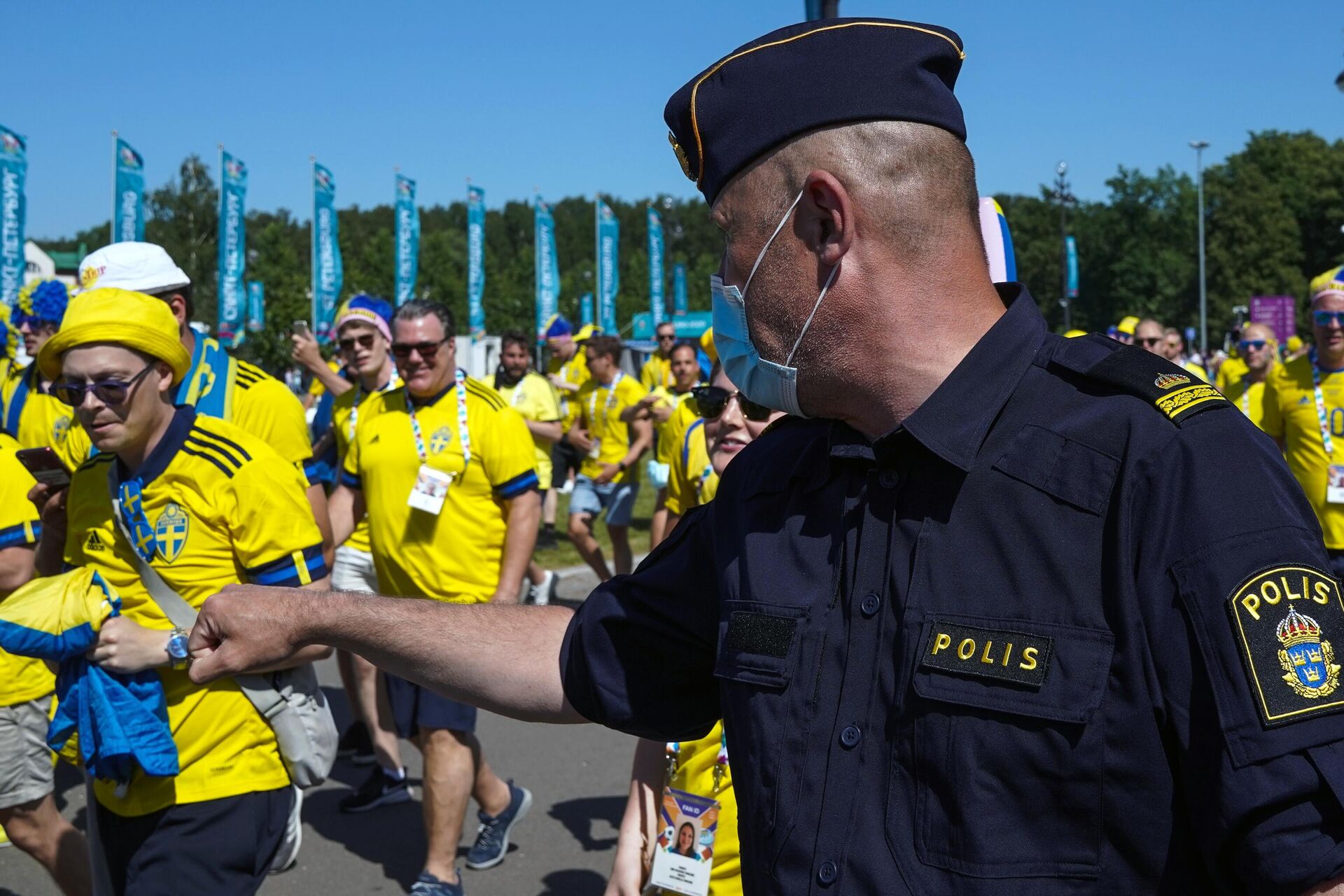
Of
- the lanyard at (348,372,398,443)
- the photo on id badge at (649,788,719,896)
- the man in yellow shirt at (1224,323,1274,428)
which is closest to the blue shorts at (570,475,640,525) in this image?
the lanyard at (348,372,398,443)

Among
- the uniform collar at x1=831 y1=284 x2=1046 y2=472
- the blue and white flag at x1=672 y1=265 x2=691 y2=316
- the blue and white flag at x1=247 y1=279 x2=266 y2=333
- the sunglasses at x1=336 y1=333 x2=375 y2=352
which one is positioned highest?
the blue and white flag at x1=672 y1=265 x2=691 y2=316

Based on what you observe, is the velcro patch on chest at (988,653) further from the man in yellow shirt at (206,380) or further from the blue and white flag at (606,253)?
the blue and white flag at (606,253)

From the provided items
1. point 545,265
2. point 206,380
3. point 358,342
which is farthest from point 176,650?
point 545,265

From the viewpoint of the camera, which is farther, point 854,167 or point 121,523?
point 121,523

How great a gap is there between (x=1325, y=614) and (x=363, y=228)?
367 feet

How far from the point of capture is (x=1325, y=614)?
1283 mm

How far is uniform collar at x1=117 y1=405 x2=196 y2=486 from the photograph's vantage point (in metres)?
3.80

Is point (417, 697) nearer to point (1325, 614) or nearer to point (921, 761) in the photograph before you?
point (921, 761)

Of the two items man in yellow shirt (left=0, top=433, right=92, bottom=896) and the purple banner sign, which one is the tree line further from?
man in yellow shirt (left=0, top=433, right=92, bottom=896)

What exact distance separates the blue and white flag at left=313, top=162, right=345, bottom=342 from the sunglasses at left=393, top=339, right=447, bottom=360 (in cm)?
2327

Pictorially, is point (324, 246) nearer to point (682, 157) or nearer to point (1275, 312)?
point (1275, 312)

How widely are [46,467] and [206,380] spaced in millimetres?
1391

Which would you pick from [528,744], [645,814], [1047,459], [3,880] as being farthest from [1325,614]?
[528,744]

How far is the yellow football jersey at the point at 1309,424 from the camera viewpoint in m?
7.77
